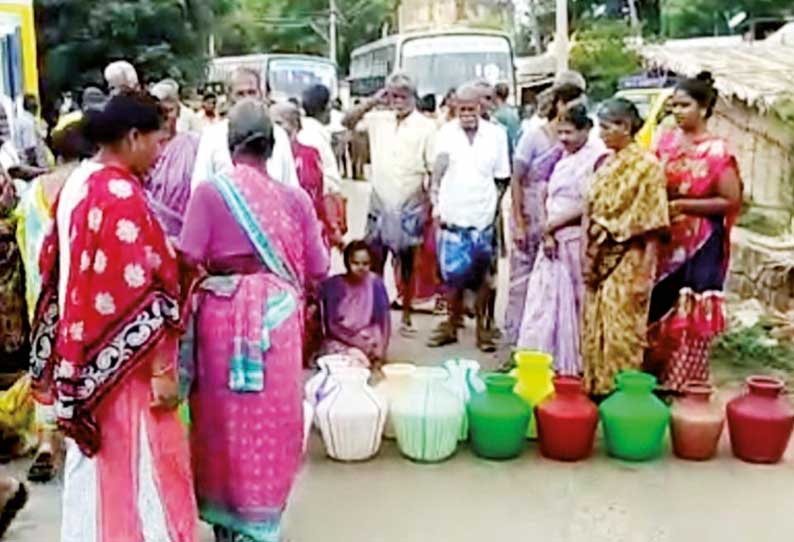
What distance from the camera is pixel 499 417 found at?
4.93 m

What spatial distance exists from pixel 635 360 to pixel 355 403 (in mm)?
1331

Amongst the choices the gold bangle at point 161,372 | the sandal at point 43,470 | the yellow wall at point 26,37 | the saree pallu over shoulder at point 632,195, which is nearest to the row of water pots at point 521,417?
the saree pallu over shoulder at point 632,195

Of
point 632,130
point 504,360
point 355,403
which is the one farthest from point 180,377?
point 504,360

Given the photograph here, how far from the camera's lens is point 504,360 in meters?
6.70

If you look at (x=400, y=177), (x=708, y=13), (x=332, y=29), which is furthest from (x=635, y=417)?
(x=332, y=29)

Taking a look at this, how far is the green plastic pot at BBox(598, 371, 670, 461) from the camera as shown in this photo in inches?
193

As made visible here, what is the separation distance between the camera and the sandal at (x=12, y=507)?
4.04 m

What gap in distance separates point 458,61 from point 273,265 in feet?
48.7

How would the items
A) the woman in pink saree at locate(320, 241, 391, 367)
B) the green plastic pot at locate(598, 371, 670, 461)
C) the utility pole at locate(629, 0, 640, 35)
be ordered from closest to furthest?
the green plastic pot at locate(598, 371, 670, 461), the woman in pink saree at locate(320, 241, 391, 367), the utility pole at locate(629, 0, 640, 35)

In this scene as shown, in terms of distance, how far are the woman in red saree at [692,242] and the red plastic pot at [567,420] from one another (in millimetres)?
669

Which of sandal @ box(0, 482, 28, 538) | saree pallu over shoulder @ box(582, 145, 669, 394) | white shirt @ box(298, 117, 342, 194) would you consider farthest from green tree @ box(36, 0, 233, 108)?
sandal @ box(0, 482, 28, 538)

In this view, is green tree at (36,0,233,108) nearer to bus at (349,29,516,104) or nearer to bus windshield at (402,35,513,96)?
bus at (349,29,516,104)

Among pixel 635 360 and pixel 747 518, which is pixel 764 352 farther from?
pixel 747 518

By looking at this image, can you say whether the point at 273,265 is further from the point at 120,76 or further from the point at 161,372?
the point at 120,76
